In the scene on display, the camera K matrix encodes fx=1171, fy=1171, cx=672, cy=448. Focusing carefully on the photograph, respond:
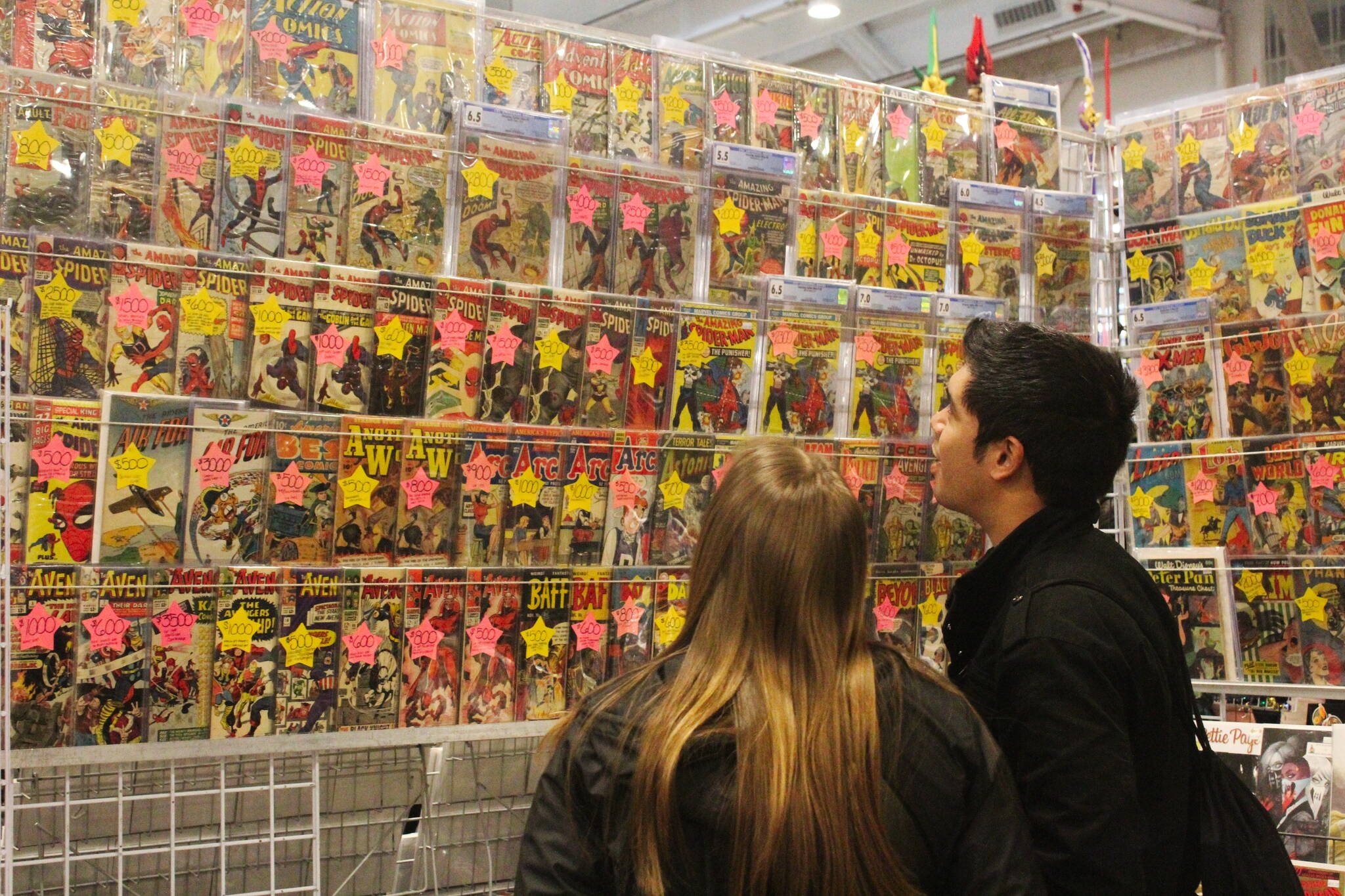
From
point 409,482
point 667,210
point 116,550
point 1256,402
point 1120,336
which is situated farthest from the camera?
point 1120,336

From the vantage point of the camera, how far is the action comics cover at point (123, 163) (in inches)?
85.9

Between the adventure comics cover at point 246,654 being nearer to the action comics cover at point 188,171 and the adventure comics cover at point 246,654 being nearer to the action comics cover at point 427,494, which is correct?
the action comics cover at point 427,494

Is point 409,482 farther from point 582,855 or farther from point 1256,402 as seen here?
point 1256,402

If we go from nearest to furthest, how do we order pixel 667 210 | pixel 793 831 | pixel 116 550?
pixel 793 831
pixel 116 550
pixel 667 210

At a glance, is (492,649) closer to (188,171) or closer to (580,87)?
(188,171)

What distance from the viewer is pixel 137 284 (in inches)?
85.2

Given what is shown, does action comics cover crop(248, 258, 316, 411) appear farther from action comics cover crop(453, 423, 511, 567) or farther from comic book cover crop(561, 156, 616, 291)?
comic book cover crop(561, 156, 616, 291)

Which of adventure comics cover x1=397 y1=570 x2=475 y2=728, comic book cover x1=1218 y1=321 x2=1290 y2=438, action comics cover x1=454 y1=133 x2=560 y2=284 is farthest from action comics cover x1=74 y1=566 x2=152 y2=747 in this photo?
comic book cover x1=1218 y1=321 x2=1290 y2=438

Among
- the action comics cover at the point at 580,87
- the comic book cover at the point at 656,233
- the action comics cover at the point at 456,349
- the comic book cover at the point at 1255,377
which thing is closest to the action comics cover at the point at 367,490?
the action comics cover at the point at 456,349

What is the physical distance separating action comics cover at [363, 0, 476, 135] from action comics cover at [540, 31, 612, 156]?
18 cm

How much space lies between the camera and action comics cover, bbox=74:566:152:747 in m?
2.06

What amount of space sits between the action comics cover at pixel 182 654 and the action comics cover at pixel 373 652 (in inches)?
9.4

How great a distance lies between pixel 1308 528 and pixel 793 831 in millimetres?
2058

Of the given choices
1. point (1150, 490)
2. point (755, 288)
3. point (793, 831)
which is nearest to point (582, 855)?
point (793, 831)
